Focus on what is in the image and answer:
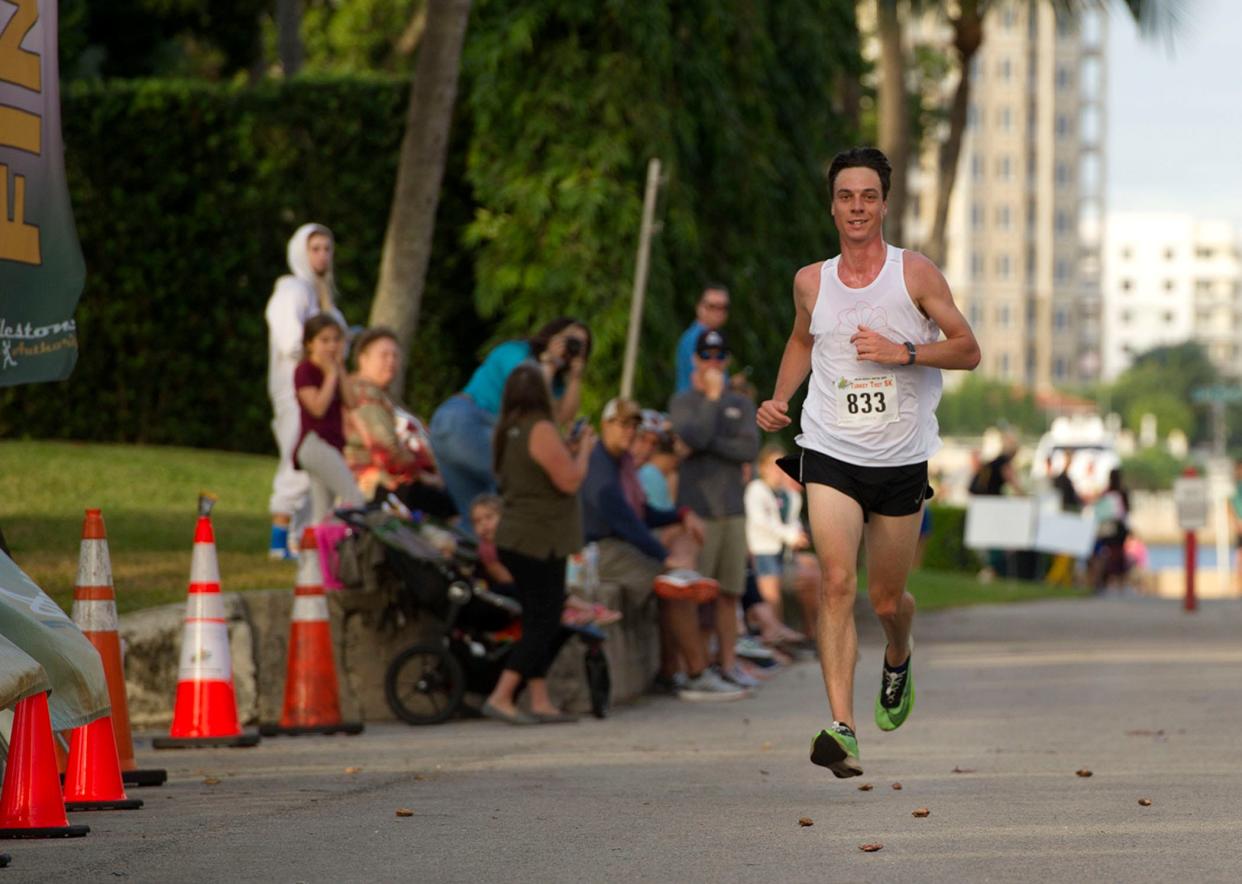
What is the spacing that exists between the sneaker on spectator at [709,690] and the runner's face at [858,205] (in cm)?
624

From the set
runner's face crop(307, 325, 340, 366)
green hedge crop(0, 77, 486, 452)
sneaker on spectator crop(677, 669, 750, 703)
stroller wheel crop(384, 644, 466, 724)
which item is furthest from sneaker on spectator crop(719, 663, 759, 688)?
green hedge crop(0, 77, 486, 452)

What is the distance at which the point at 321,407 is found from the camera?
45.0 ft

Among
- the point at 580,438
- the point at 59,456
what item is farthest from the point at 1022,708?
the point at 59,456

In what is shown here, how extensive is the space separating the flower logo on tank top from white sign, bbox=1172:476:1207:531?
21848mm

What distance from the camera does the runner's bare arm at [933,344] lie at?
8.12m

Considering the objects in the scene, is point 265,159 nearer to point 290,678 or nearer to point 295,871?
point 290,678

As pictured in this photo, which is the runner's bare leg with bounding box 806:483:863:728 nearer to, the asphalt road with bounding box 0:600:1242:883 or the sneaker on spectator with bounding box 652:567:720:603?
the asphalt road with bounding box 0:600:1242:883

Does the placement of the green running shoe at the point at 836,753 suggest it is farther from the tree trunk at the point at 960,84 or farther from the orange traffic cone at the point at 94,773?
the tree trunk at the point at 960,84

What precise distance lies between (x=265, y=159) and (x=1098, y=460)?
40051 mm

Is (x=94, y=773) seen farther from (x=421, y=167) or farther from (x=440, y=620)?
(x=421, y=167)

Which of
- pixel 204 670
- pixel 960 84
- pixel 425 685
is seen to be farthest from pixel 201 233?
pixel 960 84

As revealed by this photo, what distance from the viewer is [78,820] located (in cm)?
772

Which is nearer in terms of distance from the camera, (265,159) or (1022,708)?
(1022,708)

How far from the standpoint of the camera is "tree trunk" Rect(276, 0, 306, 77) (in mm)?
30172
